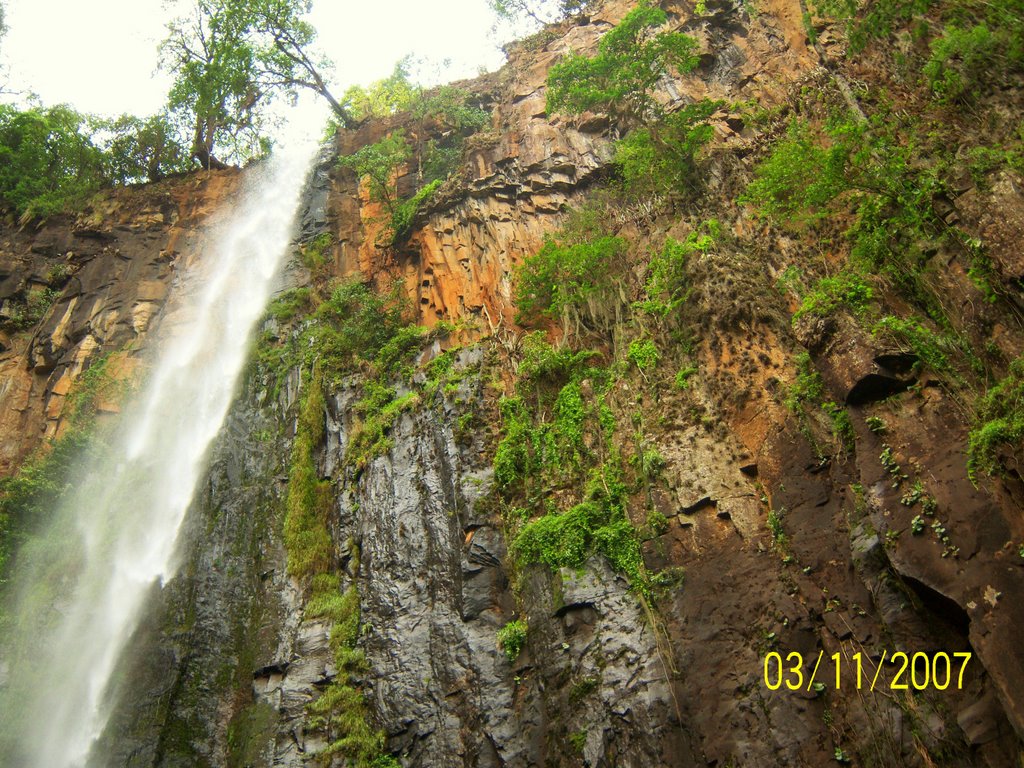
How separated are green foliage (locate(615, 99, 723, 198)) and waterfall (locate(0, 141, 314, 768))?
11.2 meters

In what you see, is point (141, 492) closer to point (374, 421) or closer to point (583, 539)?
point (374, 421)

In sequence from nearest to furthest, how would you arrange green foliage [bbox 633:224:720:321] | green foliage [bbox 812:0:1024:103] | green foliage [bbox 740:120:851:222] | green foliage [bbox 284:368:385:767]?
green foliage [bbox 812:0:1024:103] → green foliage [bbox 740:120:851:222] → green foliage [bbox 284:368:385:767] → green foliage [bbox 633:224:720:321]

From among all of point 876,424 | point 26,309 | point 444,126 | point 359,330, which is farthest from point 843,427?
point 26,309

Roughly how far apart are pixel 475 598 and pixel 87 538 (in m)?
10.4

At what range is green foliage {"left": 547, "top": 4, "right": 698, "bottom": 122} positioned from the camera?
14703mm

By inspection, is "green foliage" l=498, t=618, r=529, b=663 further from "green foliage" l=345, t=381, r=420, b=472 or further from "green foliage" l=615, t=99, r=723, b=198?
"green foliage" l=615, t=99, r=723, b=198

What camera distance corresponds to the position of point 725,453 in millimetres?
10039

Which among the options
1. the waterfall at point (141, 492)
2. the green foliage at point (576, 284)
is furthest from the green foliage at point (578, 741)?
the waterfall at point (141, 492)

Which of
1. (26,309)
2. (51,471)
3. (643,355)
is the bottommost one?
(643,355)

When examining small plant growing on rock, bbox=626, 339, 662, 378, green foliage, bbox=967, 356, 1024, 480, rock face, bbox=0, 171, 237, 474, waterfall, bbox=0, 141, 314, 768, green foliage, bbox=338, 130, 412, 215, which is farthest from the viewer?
green foliage, bbox=338, 130, 412, 215

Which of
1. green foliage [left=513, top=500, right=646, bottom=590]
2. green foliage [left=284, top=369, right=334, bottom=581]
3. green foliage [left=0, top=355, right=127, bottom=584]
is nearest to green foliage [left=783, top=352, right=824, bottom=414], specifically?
green foliage [left=513, top=500, right=646, bottom=590]
